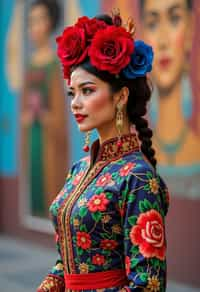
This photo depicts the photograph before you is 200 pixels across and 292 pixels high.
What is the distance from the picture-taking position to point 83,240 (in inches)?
93.1

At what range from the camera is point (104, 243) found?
233 centimetres

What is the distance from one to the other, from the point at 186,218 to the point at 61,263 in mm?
3968

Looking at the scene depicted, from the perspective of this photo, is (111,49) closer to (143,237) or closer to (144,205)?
(144,205)

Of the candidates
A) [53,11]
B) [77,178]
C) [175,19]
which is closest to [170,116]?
[175,19]

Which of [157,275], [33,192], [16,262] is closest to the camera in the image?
[157,275]

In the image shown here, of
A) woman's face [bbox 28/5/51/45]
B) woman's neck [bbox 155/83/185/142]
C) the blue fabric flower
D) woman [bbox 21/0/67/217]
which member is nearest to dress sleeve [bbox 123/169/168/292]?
the blue fabric flower

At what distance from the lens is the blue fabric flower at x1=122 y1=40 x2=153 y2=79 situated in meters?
2.43

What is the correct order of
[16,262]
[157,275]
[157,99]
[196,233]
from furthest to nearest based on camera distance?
[16,262] → [157,99] → [196,233] → [157,275]

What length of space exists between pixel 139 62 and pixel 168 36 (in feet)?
14.2

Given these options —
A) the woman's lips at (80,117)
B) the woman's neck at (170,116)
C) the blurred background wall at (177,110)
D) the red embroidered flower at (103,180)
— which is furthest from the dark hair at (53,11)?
the red embroidered flower at (103,180)

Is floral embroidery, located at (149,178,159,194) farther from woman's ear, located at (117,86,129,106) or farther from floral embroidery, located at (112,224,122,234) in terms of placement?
woman's ear, located at (117,86,129,106)

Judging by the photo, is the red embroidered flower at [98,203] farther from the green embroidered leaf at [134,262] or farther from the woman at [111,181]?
the green embroidered leaf at [134,262]

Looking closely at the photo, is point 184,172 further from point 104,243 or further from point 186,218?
point 104,243

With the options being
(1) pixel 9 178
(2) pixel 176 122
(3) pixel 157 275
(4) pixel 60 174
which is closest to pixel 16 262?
(4) pixel 60 174
